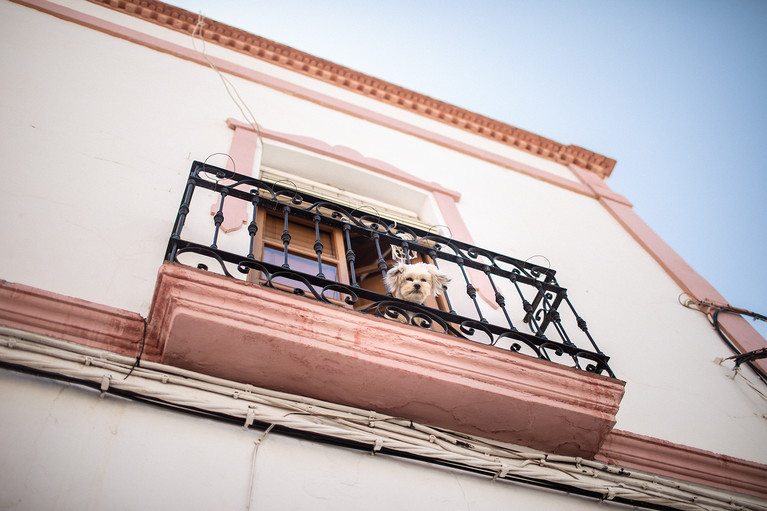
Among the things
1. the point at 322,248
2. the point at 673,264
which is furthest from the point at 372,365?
the point at 673,264

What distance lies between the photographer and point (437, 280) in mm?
4434

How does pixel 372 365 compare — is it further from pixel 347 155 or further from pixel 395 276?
pixel 347 155

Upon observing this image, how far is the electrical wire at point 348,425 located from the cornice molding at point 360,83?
5.45 metres

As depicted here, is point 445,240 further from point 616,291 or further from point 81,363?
point 81,363

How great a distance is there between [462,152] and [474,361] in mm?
4406

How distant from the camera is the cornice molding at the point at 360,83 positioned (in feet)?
22.7

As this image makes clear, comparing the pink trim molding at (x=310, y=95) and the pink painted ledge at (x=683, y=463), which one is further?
the pink trim molding at (x=310, y=95)

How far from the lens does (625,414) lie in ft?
12.5

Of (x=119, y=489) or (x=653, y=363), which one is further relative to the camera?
(x=653, y=363)

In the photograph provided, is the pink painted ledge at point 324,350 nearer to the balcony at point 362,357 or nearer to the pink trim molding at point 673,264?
the balcony at point 362,357

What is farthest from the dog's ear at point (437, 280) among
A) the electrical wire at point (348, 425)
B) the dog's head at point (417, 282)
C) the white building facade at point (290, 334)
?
the electrical wire at point (348, 425)

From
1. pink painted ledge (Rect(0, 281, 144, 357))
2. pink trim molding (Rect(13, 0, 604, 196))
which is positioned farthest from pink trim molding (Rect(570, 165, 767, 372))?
pink painted ledge (Rect(0, 281, 144, 357))

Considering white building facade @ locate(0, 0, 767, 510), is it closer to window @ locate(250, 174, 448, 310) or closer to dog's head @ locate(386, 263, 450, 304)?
window @ locate(250, 174, 448, 310)

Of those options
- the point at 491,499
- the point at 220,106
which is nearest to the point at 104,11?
the point at 220,106
